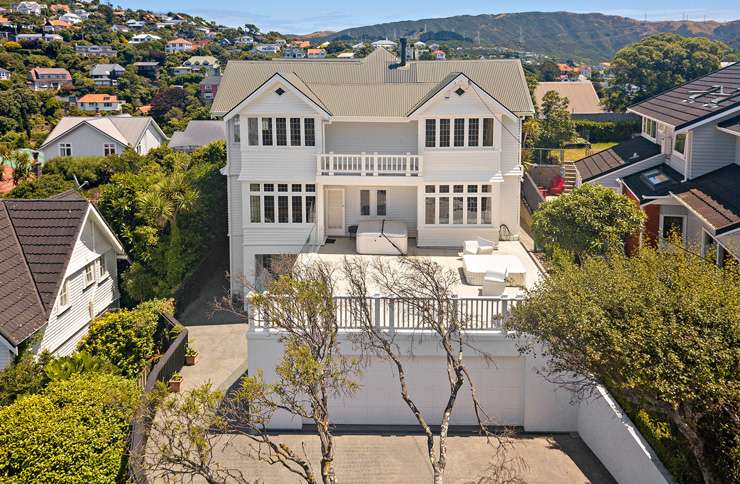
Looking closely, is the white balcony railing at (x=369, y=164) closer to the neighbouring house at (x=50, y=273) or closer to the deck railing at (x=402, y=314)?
the neighbouring house at (x=50, y=273)

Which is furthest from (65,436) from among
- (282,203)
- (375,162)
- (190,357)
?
(375,162)

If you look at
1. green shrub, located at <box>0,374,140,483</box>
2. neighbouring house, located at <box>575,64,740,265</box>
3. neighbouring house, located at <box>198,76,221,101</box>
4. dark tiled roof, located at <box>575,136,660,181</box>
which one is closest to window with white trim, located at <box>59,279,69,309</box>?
green shrub, located at <box>0,374,140,483</box>

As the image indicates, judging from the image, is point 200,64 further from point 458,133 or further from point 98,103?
point 458,133

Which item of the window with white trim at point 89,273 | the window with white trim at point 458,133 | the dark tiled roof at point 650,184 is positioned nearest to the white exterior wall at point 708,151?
the dark tiled roof at point 650,184

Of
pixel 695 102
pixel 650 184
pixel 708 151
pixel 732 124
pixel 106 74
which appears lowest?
pixel 650 184

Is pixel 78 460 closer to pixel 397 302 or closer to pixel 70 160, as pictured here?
pixel 397 302

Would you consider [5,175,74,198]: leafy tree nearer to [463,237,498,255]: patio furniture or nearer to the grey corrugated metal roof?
the grey corrugated metal roof

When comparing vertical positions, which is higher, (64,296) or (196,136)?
(196,136)

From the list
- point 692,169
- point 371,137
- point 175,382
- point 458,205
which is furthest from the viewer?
point 371,137
